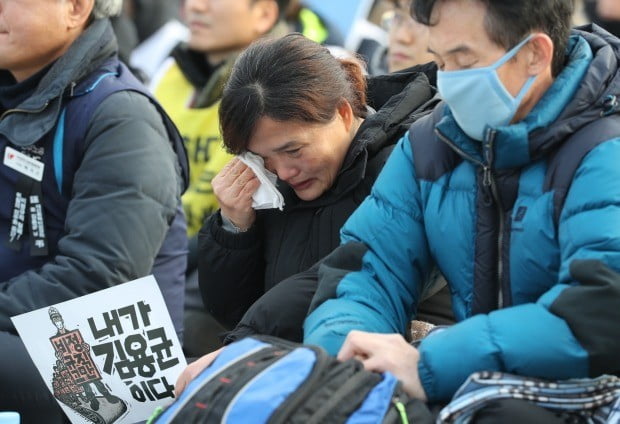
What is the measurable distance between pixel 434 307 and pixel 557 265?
0.73 meters

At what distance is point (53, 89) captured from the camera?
161 inches

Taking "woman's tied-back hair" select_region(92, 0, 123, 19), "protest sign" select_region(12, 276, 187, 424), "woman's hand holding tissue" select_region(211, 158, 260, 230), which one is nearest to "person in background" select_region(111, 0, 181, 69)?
"woman's tied-back hair" select_region(92, 0, 123, 19)

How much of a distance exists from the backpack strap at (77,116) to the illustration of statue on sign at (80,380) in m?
0.69

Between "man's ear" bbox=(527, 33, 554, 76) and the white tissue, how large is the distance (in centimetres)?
96

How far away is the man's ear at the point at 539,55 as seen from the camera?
2855 mm

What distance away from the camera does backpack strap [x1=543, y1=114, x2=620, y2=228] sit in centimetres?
277

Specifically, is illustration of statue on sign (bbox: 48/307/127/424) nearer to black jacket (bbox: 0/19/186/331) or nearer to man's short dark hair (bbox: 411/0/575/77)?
black jacket (bbox: 0/19/186/331)

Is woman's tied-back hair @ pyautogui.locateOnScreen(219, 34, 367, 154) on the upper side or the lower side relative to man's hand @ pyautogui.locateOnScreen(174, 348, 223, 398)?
upper

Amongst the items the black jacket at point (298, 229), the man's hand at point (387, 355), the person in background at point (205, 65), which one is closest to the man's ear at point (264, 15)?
the person in background at point (205, 65)

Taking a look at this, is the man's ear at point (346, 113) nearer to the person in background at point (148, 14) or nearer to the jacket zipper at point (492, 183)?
the jacket zipper at point (492, 183)

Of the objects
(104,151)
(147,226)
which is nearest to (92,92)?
(104,151)

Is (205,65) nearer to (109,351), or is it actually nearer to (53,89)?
(53,89)

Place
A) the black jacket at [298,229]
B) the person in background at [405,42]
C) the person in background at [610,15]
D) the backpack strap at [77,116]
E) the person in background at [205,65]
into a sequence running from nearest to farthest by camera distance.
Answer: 1. the black jacket at [298,229]
2. the backpack strap at [77,116]
3. the person in background at [405,42]
4. the person in background at [205,65]
5. the person in background at [610,15]

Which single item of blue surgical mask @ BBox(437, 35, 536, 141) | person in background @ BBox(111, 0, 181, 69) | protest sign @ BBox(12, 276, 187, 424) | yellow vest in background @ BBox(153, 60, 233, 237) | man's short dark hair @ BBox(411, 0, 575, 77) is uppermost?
man's short dark hair @ BBox(411, 0, 575, 77)
